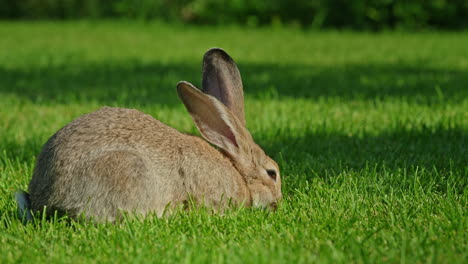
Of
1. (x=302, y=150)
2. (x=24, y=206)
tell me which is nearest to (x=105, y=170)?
(x=24, y=206)

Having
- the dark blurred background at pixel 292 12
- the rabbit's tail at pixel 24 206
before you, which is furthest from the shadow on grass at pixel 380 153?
the dark blurred background at pixel 292 12

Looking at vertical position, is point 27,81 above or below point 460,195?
below

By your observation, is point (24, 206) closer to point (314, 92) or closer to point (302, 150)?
point (302, 150)

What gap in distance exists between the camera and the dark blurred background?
18.3 meters

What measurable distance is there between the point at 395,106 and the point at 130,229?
3.98 metres

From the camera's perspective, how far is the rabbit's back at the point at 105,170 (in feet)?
10.5

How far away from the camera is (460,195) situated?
11.6ft

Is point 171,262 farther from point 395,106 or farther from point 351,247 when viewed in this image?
point 395,106

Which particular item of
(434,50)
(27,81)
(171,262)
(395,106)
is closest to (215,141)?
(171,262)

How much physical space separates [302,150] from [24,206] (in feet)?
7.03

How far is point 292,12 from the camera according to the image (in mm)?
19547

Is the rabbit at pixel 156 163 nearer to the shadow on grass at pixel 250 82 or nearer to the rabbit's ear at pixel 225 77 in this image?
the rabbit's ear at pixel 225 77

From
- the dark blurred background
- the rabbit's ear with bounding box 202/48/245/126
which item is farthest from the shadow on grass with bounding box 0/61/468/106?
the dark blurred background

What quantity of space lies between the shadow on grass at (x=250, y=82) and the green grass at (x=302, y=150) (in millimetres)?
26
